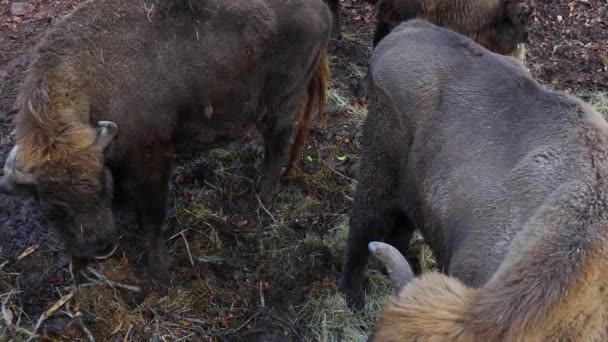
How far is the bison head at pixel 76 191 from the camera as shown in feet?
11.6

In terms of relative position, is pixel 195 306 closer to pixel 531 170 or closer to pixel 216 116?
pixel 216 116

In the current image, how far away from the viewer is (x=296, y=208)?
5.12 meters

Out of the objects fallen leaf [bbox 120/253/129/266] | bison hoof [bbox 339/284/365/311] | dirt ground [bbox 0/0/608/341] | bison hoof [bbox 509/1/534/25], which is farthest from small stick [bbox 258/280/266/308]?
bison hoof [bbox 509/1/534/25]

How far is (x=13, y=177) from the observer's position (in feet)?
11.6

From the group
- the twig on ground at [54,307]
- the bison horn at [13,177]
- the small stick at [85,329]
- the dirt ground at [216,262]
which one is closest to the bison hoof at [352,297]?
the dirt ground at [216,262]

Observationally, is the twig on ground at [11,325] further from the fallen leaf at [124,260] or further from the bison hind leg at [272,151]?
the bison hind leg at [272,151]

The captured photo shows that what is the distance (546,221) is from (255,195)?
3.11 meters

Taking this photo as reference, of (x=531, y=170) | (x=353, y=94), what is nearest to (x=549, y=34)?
(x=353, y=94)

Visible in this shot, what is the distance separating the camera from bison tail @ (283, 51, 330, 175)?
5.11 metres

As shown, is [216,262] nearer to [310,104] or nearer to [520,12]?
[310,104]

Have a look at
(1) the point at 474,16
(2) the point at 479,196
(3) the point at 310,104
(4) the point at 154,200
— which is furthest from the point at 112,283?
(1) the point at 474,16

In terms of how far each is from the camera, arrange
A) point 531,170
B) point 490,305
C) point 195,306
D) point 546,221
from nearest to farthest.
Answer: point 490,305 < point 546,221 < point 531,170 < point 195,306

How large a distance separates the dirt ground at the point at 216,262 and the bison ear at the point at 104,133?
109cm

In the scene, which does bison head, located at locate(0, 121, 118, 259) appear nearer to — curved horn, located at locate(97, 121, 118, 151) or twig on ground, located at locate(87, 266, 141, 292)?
curved horn, located at locate(97, 121, 118, 151)
